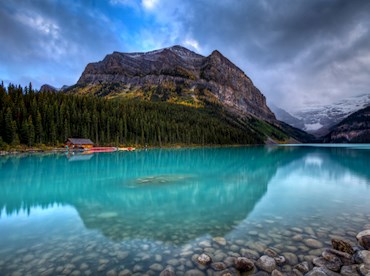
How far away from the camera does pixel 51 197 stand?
2211cm

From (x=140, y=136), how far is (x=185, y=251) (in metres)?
126

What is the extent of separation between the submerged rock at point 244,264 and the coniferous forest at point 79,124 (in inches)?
3458

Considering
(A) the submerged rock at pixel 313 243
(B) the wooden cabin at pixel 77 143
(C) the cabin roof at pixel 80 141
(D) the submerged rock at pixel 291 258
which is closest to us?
(D) the submerged rock at pixel 291 258

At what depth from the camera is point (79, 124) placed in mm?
111625

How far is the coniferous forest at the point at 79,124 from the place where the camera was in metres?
84.7

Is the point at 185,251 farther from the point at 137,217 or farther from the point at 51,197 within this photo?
the point at 51,197

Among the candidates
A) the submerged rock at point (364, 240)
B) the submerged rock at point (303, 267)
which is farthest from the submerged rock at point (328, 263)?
the submerged rock at point (364, 240)

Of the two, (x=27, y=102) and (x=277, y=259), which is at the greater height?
(x=27, y=102)

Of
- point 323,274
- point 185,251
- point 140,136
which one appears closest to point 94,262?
point 185,251

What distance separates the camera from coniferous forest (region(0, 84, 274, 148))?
3334 inches

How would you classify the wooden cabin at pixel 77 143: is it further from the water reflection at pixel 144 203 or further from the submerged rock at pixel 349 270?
the submerged rock at pixel 349 270

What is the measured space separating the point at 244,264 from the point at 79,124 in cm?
11601

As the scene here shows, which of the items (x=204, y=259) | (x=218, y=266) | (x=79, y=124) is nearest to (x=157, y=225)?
(x=204, y=259)

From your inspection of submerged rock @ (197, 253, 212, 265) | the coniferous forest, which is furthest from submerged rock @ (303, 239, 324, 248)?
the coniferous forest
